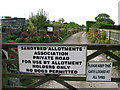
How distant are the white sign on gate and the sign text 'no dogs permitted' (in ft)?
0.58

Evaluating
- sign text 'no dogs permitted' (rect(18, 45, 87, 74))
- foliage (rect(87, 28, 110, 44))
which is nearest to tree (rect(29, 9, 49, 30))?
foliage (rect(87, 28, 110, 44))

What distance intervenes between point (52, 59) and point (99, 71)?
3.67 feet

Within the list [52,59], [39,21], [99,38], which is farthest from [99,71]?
[39,21]

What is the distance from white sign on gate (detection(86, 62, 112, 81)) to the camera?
3.94 metres

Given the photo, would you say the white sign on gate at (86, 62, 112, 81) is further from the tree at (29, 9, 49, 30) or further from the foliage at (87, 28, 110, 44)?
the tree at (29, 9, 49, 30)

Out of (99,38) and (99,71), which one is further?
(99,38)

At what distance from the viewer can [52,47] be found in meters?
3.88

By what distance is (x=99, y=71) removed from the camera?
13.0 feet

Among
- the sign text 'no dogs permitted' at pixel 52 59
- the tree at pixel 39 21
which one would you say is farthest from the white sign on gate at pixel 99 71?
the tree at pixel 39 21

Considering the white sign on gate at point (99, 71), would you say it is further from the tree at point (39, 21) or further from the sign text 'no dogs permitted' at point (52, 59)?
the tree at point (39, 21)

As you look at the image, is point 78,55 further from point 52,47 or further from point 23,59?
point 23,59

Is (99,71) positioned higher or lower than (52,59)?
lower

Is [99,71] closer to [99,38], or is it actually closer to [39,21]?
[99,38]

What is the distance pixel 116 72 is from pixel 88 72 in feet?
12.7
